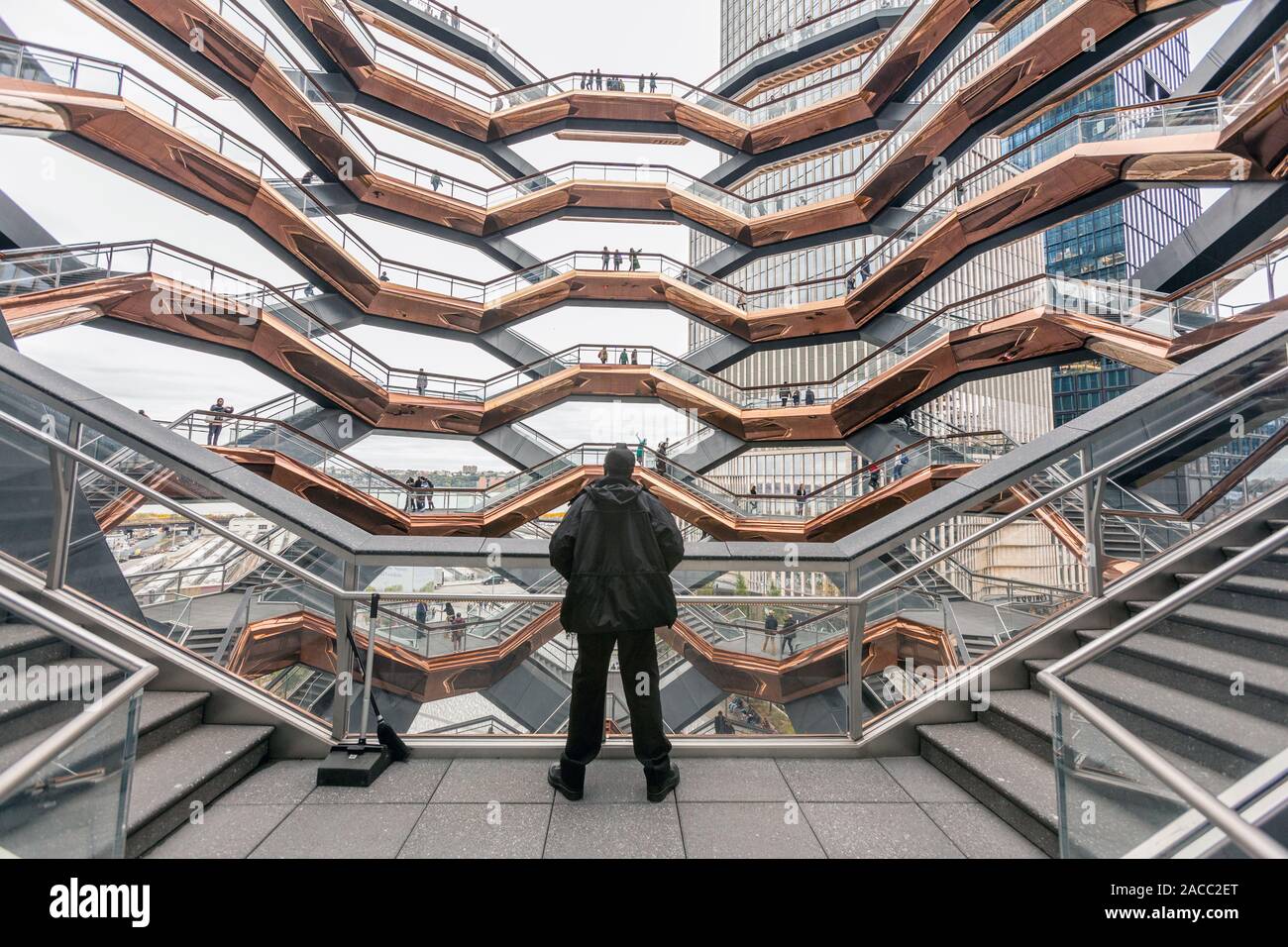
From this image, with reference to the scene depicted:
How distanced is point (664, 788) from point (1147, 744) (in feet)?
6.86

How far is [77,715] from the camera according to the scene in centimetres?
164

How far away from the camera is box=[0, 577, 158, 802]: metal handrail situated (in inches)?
57.2

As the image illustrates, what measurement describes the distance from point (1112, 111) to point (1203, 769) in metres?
15.6

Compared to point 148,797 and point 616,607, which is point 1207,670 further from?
point 148,797

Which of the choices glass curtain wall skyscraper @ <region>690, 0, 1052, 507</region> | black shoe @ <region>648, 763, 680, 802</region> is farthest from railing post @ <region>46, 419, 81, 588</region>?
glass curtain wall skyscraper @ <region>690, 0, 1052, 507</region>

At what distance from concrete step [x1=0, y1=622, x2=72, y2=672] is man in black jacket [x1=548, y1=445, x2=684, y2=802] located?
74.8 inches

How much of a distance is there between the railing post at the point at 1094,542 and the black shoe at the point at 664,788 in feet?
9.57

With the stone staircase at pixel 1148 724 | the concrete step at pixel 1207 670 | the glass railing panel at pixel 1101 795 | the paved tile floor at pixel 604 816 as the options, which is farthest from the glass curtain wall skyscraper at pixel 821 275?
the glass railing panel at pixel 1101 795

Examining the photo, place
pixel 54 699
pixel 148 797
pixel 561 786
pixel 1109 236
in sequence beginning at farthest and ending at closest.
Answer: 1. pixel 1109 236
2. pixel 561 786
3. pixel 148 797
4. pixel 54 699

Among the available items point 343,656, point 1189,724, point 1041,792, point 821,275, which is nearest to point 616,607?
point 343,656

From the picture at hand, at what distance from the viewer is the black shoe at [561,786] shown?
2.75m

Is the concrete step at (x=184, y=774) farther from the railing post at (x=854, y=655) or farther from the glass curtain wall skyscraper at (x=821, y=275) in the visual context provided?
the glass curtain wall skyscraper at (x=821, y=275)

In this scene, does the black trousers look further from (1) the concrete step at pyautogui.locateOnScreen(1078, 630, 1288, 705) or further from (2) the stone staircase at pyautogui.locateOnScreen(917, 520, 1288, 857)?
(1) the concrete step at pyautogui.locateOnScreen(1078, 630, 1288, 705)
